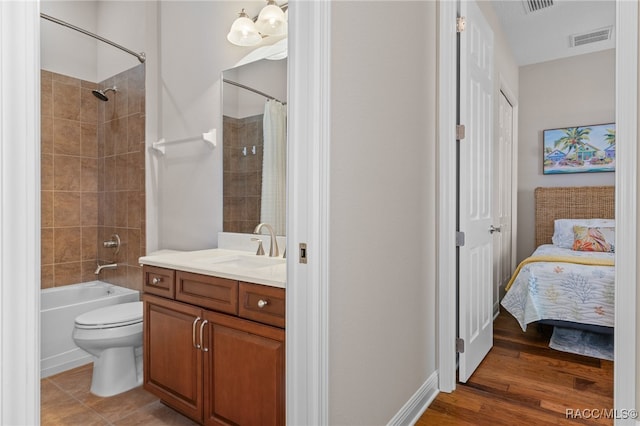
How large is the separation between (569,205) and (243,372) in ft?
14.4

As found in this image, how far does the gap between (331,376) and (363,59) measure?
3.91 feet

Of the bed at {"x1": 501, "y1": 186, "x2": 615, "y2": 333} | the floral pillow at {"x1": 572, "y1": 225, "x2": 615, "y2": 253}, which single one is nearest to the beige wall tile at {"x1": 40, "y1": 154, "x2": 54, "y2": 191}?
the bed at {"x1": 501, "y1": 186, "x2": 615, "y2": 333}

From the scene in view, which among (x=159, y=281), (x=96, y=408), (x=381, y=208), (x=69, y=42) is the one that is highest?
(x=69, y=42)

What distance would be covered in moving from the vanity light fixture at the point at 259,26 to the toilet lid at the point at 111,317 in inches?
74.0

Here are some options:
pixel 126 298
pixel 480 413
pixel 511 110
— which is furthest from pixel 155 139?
pixel 511 110

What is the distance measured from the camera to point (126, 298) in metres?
2.90

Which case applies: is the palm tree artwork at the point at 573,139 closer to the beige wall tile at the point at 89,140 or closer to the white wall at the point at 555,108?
the white wall at the point at 555,108

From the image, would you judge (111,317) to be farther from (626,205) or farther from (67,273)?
(626,205)

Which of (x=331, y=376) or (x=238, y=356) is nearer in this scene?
(x=331, y=376)

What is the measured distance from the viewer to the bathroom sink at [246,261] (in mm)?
2064

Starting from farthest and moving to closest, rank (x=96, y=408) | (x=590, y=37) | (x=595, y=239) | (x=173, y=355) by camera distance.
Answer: (x=590, y=37)
(x=595, y=239)
(x=96, y=408)
(x=173, y=355)

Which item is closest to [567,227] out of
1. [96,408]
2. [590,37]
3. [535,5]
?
[590,37]

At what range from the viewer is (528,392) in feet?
7.14

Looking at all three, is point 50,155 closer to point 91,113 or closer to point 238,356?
point 91,113
